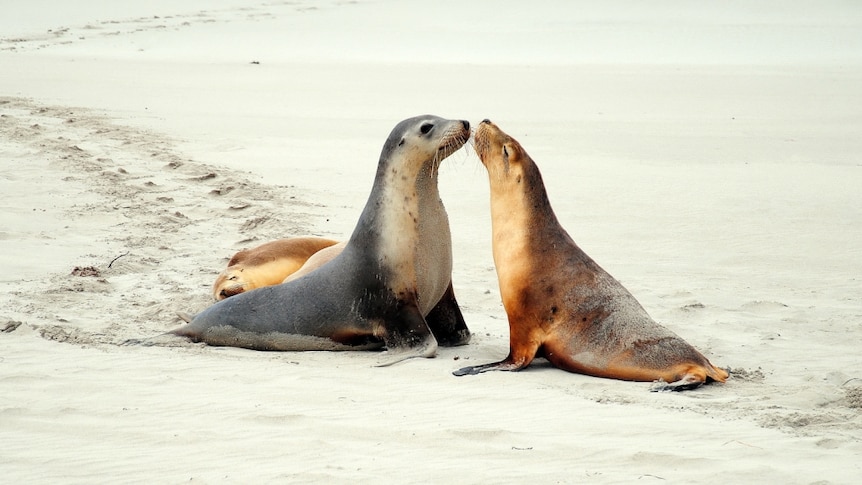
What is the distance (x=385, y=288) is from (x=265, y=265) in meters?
1.60

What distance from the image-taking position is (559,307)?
5.41 m

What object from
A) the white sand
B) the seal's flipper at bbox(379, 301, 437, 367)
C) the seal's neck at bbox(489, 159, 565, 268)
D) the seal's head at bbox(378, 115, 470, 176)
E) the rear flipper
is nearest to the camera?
the white sand

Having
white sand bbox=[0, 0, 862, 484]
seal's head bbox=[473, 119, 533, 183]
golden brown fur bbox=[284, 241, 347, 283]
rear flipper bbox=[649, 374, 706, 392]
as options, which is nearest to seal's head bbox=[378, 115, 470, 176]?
seal's head bbox=[473, 119, 533, 183]

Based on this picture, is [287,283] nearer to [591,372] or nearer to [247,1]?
[591,372]

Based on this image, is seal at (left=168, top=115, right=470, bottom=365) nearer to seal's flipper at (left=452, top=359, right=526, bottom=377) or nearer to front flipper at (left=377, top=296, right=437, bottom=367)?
front flipper at (left=377, top=296, right=437, bottom=367)

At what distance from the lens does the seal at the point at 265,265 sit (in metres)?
6.95

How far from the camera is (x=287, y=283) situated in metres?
6.25

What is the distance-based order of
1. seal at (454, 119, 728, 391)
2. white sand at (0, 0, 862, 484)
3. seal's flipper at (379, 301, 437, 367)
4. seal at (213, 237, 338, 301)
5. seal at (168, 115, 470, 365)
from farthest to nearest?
1. seal at (213, 237, 338, 301)
2. seal at (168, 115, 470, 365)
3. seal's flipper at (379, 301, 437, 367)
4. seal at (454, 119, 728, 391)
5. white sand at (0, 0, 862, 484)

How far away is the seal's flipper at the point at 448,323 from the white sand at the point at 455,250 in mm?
150

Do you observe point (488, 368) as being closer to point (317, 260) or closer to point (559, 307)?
point (559, 307)

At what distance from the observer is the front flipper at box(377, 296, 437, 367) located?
18.8 feet

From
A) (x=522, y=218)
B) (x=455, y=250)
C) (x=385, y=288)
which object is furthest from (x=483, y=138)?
(x=455, y=250)

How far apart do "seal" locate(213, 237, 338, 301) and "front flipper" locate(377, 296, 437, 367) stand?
3.95ft

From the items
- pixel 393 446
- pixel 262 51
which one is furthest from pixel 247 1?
pixel 393 446
